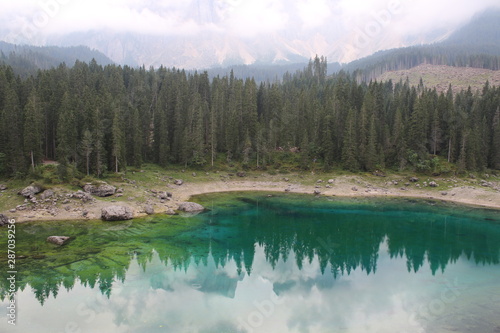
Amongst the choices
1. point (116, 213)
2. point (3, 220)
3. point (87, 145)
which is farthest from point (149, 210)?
point (87, 145)

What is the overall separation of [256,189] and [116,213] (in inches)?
1384

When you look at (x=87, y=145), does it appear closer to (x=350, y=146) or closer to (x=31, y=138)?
(x=31, y=138)

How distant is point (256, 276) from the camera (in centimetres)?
3003

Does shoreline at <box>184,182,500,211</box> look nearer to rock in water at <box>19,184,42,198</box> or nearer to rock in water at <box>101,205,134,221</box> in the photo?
rock in water at <box>101,205,134,221</box>

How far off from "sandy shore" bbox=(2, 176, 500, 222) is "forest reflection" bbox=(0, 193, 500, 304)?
489cm

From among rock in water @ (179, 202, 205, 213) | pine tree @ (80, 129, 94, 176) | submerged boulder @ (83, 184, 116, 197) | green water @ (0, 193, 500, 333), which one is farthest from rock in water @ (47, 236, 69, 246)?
pine tree @ (80, 129, 94, 176)

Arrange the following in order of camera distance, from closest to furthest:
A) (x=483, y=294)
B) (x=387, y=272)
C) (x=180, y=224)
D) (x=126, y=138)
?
(x=483, y=294)
(x=387, y=272)
(x=180, y=224)
(x=126, y=138)

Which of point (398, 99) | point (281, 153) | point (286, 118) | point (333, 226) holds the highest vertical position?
point (398, 99)

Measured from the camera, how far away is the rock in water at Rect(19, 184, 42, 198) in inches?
1815

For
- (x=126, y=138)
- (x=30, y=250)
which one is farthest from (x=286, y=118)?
(x=30, y=250)

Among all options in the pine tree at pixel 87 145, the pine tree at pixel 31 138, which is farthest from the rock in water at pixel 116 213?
the pine tree at pixel 31 138

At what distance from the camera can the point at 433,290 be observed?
27.3 metres

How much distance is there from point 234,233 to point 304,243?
9198mm

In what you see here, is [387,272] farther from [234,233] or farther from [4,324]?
[4,324]
